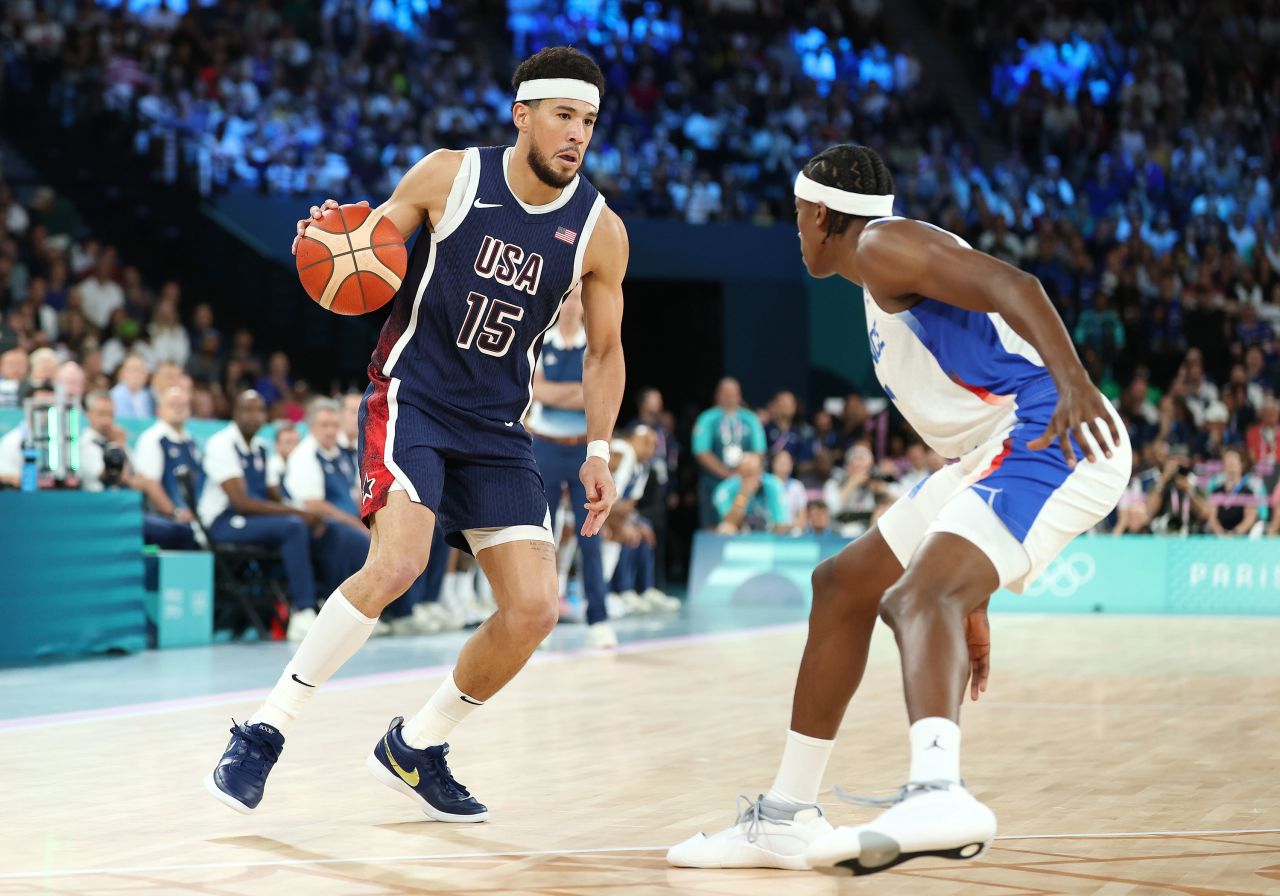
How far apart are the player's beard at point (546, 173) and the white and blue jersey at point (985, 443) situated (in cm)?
122

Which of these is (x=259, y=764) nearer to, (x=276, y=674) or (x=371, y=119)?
(x=276, y=674)

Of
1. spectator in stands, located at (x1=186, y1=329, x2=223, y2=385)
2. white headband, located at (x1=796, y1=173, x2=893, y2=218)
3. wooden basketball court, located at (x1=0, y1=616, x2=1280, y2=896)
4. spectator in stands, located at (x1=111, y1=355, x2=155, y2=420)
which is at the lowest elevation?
wooden basketball court, located at (x1=0, y1=616, x2=1280, y2=896)

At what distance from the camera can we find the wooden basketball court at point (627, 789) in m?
4.09

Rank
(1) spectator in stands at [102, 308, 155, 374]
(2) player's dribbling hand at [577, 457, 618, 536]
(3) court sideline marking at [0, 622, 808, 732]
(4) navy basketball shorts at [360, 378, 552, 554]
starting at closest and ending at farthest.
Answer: (4) navy basketball shorts at [360, 378, 552, 554] < (2) player's dribbling hand at [577, 457, 618, 536] < (3) court sideline marking at [0, 622, 808, 732] < (1) spectator in stands at [102, 308, 155, 374]

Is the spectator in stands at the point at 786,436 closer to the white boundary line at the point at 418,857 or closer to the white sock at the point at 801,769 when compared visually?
the white boundary line at the point at 418,857

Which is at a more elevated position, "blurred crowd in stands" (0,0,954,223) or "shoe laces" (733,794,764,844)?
"blurred crowd in stands" (0,0,954,223)

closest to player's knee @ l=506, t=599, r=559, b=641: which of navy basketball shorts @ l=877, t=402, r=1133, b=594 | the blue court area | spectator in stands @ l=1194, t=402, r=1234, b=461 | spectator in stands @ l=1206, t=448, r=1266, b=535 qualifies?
navy basketball shorts @ l=877, t=402, r=1133, b=594

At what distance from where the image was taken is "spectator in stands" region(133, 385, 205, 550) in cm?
1110

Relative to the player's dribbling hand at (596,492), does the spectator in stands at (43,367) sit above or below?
above

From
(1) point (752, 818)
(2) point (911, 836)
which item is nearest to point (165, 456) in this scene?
(1) point (752, 818)

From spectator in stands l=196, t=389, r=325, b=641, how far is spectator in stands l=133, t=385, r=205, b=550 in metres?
0.16

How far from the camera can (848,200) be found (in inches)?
164

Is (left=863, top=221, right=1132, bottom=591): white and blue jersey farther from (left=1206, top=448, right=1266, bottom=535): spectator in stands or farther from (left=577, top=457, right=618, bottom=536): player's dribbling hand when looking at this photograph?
(left=1206, top=448, right=1266, bottom=535): spectator in stands

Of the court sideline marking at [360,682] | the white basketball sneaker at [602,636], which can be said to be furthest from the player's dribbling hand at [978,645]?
the white basketball sneaker at [602,636]
